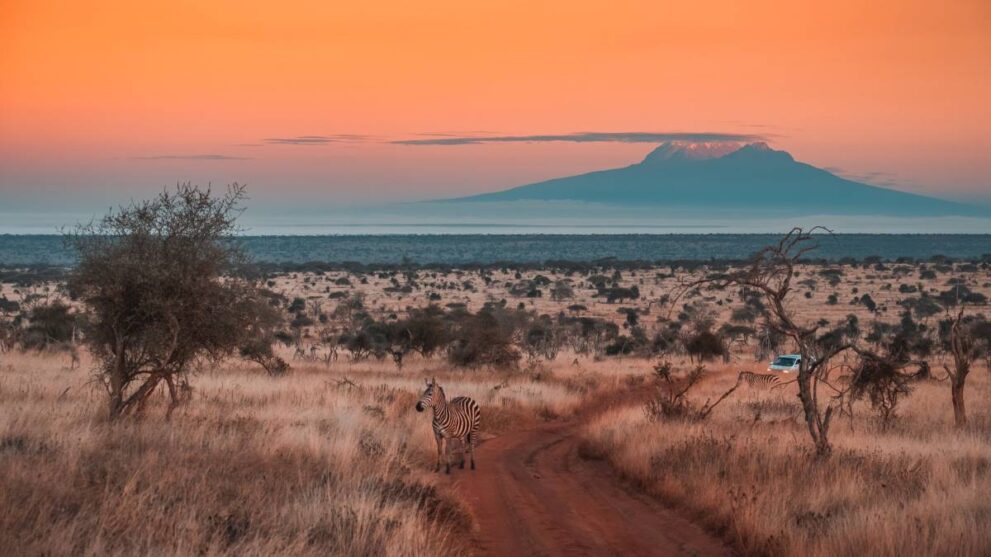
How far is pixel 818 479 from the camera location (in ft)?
42.5

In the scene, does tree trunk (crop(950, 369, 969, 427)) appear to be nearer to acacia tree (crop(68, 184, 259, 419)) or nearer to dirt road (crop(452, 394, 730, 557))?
dirt road (crop(452, 394, 730, 557))

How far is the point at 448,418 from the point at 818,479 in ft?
19.7

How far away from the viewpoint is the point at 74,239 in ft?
55.1

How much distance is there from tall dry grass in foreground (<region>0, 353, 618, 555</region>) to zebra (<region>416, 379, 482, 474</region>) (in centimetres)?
56

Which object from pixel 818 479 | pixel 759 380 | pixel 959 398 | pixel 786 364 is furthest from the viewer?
pixel 786 364

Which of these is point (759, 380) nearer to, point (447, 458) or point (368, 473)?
point (447, 458)

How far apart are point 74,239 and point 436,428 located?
6736 millimetres

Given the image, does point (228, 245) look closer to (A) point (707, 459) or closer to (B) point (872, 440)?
(A) point (707, 459)

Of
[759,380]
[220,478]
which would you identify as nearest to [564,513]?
[220,478]

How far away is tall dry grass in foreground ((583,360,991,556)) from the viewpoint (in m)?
10.0

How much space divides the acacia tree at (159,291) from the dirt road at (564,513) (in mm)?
4896

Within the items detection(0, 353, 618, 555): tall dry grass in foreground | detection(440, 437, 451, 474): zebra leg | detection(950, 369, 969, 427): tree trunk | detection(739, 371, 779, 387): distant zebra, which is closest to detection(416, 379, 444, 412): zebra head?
detection(440, 437, 451, 474): zebra leg

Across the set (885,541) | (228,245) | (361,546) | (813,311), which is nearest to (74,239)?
(228,245)

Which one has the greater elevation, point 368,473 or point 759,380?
point 368,473
